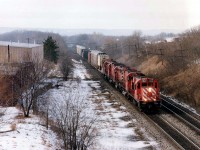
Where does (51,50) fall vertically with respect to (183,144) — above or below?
above

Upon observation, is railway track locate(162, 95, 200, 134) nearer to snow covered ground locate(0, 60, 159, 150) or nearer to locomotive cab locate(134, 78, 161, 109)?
locomotive cab locate(134, 78, 161, 109)

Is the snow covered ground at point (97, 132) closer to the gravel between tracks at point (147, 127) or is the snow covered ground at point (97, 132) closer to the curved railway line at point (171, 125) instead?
the gravel between tracks at point (147, 127)

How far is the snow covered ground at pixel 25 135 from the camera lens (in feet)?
65.8

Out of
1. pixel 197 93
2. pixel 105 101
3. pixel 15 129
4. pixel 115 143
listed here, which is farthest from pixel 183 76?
pixel 15 129

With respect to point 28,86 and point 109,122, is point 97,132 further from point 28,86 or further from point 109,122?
point 28,86

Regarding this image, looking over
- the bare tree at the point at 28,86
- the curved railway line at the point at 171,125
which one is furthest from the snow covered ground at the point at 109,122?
the bare tree at the point at 28,86

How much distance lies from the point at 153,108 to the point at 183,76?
1499 cm

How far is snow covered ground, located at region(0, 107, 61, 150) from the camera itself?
20.1 meters

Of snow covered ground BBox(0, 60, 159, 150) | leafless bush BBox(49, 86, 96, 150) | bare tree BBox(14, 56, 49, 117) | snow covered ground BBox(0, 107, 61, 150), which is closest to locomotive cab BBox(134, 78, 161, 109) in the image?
snow covered ground BBox(0, 60, 159, 150)

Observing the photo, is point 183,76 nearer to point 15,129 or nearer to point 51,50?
point 15,129

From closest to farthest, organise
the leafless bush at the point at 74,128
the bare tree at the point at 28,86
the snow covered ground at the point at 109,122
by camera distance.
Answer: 1. the leafless bush at the point at 74,128
2. the snow covered ground at the point at 109,122
3. the bare tree at the point at 28,86

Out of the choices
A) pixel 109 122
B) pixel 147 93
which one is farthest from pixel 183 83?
pixel 109 122

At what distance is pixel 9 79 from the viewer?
36.2m

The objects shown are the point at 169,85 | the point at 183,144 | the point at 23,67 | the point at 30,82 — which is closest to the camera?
the point at 183,144
